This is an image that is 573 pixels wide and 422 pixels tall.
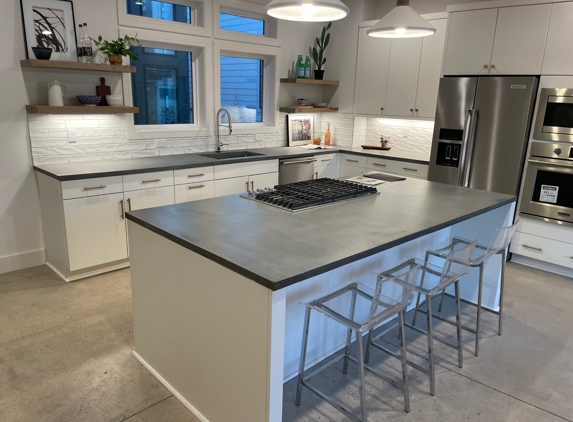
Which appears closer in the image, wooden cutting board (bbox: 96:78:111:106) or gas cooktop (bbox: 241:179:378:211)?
gas cooktop (bbox: 241:179:378:211)

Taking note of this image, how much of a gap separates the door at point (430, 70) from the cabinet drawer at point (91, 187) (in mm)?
3338

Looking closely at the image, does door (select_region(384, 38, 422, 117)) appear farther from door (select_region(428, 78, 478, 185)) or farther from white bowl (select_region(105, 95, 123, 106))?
white bowl (select_region(105, 95, 123, 106))

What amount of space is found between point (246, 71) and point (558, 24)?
125 inches

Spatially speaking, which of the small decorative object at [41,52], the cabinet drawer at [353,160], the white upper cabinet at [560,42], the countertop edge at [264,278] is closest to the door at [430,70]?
the cabinet drawer at [353,160]

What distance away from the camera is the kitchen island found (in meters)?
1.66

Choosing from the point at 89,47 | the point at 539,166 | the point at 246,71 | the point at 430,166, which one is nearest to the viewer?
the point at 89,47

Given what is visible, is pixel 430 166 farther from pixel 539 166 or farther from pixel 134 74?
pixel 134 74

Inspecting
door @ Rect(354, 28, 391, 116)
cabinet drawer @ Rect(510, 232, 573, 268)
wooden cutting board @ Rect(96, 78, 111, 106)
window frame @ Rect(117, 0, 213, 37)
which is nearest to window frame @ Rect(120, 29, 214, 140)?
window frame @ Rect(117, 0, 213, 37)

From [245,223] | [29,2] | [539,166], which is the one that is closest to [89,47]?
[29,2]

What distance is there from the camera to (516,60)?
3949mm

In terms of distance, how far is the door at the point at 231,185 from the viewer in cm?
420

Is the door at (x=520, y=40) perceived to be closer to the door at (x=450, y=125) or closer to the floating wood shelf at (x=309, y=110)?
the door at (x=450, y=125)

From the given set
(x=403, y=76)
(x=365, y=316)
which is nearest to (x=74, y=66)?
(x=365, y=316)

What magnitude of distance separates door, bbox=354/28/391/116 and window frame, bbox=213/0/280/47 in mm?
1066
